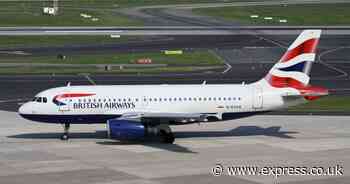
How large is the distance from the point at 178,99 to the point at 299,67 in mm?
8502

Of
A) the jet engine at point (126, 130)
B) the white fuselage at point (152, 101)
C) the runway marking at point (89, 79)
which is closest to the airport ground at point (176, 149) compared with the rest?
the jet engine at point (126, 130)

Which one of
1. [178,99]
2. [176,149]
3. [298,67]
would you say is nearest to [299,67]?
[298,67]

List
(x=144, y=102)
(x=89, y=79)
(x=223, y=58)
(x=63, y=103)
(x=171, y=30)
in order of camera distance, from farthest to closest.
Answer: (x=171, y=30)
(x=223, y=58)
(x=89, y=79)
(x=144, y=102)
(x=63, y=103)

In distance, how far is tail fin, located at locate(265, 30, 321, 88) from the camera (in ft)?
177

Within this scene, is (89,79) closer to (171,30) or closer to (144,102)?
(144,102)

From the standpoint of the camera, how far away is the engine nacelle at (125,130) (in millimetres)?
50156

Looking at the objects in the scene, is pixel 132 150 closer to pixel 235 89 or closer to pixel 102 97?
pixel 102 97

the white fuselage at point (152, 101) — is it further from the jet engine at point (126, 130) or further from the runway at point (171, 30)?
the runway at point (171, 30)

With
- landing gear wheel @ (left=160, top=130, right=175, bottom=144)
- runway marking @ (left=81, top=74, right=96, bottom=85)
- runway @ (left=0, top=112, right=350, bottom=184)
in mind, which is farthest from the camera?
runway marking @ (left=81, top=74, right=96, bottom=85)

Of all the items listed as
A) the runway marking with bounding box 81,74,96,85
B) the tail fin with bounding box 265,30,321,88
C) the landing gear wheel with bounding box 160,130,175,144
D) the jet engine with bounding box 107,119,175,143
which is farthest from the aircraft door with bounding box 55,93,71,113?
the runway marking with bounding box 81,74,96,85

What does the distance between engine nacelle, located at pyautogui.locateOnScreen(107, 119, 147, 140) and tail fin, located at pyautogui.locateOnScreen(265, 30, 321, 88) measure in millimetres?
9849

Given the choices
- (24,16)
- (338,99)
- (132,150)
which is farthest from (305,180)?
(24,16)

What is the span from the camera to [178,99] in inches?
2096

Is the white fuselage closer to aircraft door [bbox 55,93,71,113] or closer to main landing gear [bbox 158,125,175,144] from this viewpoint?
aircraft door [bbox 55,93,71,113]
